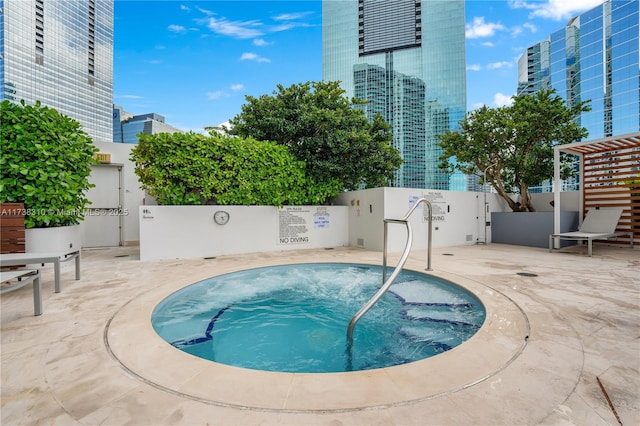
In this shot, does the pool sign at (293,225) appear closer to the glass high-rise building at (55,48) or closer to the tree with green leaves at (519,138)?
the tree with green leaves at (519,138)

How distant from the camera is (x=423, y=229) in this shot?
797 centimetres

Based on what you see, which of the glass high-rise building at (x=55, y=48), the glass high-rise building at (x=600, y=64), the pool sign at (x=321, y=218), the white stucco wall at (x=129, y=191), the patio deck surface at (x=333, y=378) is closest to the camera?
the patio deck surface at (x=333, y=378)

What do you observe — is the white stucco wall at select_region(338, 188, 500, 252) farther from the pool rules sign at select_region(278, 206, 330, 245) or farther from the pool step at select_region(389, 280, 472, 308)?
the pool step at select_region(389, 280, 472, 308)

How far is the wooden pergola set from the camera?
7496mm

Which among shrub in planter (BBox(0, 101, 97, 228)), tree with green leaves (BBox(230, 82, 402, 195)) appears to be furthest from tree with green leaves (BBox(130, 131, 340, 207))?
shrub in planter (BBox(0, 101, 97, 228))

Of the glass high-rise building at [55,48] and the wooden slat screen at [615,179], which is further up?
the glass high-rise building at [55,48]

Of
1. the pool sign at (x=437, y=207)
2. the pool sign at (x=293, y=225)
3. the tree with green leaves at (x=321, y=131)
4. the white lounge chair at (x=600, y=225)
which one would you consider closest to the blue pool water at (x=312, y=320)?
the pool sign at (x=293, y=225)

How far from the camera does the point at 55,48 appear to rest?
68.1ft

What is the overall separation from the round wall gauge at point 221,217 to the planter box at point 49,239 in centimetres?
293

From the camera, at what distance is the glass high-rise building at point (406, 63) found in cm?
4856

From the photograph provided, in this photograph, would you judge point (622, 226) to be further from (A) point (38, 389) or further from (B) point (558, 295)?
(A) point (38, 389)

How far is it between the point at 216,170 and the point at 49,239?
138 inches

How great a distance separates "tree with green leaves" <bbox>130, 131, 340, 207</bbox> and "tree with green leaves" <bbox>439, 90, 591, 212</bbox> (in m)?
6.45

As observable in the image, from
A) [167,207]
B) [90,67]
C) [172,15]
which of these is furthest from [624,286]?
[90,67]
